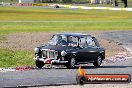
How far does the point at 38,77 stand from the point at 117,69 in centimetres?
A: 505

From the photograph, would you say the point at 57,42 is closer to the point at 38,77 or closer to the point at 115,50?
the point at 38,77

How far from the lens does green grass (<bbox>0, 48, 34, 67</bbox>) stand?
83.5 ft

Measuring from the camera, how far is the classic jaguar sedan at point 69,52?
22.4 m

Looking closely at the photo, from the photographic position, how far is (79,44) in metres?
23.8

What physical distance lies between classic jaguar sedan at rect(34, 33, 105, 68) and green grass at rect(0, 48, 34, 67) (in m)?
2.30

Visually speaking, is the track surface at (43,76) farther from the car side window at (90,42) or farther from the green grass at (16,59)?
the green grass at (16,59)

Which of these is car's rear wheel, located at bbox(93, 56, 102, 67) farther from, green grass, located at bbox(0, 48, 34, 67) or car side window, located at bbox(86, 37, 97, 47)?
green grass, located at bbox(0, 48, 34, 67)

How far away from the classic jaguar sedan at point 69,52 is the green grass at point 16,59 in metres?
2.30

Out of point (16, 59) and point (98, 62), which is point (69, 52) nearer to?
point (98, 62)

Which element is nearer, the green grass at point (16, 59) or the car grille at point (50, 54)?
the car grille at point (50, 54)

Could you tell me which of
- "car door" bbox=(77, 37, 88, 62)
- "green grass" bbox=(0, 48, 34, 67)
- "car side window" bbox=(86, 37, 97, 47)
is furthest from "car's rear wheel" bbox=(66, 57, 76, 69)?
"green grass" bbox=(0, 48, 34, 67)

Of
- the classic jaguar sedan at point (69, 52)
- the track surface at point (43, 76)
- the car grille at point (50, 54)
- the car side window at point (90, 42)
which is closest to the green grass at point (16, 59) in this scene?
the classic jaguar sedan at point (69, 52)

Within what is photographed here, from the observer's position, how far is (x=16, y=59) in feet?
90.4

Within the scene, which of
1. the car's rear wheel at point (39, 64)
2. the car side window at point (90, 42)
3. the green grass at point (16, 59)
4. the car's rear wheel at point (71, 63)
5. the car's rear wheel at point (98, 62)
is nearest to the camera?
the car's rear wheel at point (71, 63)
